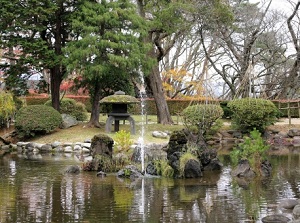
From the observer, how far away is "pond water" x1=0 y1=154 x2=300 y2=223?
775 cm

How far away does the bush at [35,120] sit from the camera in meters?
19.5

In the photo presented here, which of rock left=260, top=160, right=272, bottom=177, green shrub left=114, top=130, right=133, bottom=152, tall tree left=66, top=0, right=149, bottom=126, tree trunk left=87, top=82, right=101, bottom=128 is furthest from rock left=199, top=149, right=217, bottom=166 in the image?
tree trunk left=87, top=82, right=101, bottom=128

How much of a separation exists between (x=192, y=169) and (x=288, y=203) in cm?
362

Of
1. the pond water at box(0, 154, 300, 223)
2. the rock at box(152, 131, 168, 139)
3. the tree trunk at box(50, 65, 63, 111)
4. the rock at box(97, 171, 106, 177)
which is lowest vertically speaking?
the pond water at box(0, 154, 300, 223)

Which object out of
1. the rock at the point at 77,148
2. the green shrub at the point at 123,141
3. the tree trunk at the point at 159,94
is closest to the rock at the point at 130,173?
the green shrub at the point at 123,141

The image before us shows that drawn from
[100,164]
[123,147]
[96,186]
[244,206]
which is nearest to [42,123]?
[123,147]

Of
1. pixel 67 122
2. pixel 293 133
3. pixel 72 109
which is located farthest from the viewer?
pixel 72 109

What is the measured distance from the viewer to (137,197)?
9.33 metres

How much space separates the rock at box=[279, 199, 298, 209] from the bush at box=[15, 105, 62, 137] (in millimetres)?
12788

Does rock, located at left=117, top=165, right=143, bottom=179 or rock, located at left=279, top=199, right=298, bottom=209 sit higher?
rock, located at left=117, top=165, right=143, bottom=179

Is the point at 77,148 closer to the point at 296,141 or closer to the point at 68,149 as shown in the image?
the point at 68,149

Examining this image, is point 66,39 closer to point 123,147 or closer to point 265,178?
point 123,147

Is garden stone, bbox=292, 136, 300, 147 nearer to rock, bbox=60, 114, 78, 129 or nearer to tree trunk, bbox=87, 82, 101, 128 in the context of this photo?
tree trunk, bbox=87, 82, 101, 128

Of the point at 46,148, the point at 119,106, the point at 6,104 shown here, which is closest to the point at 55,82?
the point at 6,104
